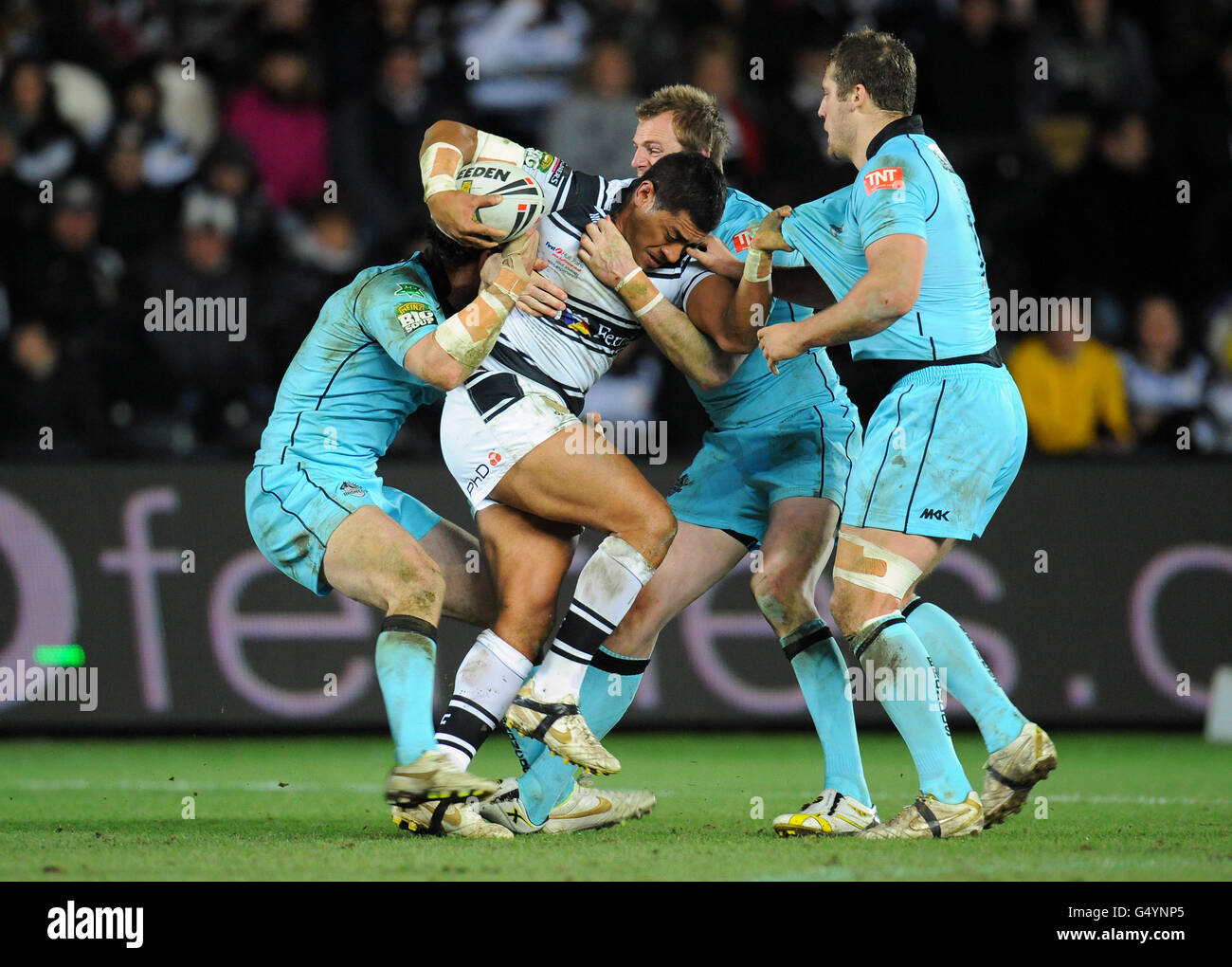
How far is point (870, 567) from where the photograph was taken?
564 cm

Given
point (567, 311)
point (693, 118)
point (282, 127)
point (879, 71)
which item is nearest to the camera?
point (879, 71)

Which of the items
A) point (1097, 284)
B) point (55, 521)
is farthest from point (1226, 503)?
point (55, 521)

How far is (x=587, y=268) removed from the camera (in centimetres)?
602

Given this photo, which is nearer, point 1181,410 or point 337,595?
point 337,595

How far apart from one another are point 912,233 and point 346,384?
2246 millimetres

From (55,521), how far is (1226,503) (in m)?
6.91

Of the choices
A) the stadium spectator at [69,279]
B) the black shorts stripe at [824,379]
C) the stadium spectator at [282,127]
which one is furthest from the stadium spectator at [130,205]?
the black shorts stripe at [824,379]

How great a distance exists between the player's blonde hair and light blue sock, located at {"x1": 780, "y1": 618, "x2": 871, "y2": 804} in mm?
2025

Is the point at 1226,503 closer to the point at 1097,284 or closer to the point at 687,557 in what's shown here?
the point at 1097,284

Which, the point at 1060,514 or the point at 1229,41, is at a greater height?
the point at 1229,41

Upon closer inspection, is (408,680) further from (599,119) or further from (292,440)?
(599,119)

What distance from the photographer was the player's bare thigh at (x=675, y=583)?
6254 millimetres

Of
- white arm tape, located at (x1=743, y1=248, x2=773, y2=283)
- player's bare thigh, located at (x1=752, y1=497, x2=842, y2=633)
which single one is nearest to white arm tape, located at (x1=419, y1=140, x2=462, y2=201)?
white arm tape, located at (x1=743, y1=248, x2=773, y2=283)

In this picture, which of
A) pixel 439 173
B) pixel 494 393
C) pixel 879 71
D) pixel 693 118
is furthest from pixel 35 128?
pixel 879 71
